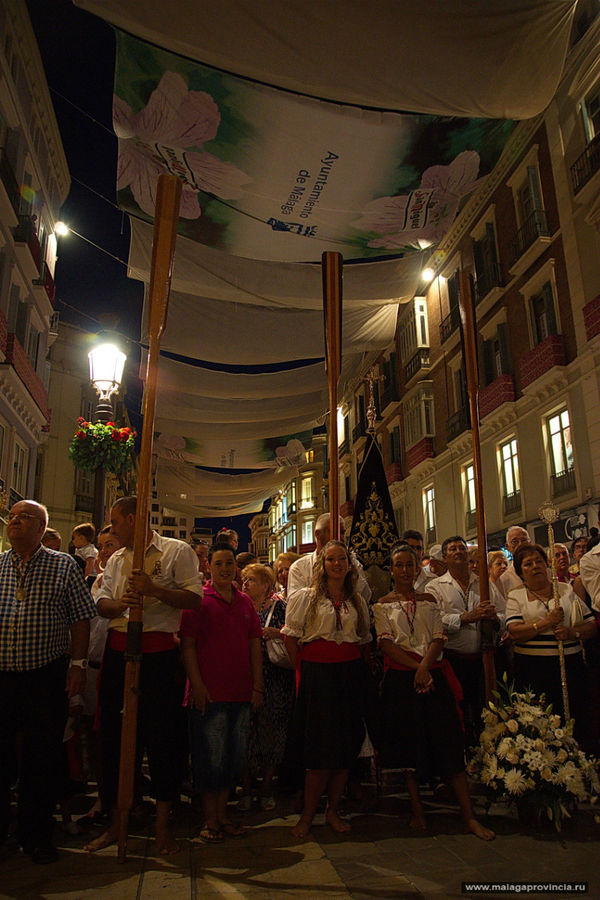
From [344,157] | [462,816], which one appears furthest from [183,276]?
[462,816]

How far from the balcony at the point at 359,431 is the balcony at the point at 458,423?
247 inches

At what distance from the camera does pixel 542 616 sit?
15.1ft

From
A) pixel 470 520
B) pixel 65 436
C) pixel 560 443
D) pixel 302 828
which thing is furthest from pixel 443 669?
pixel 65 436

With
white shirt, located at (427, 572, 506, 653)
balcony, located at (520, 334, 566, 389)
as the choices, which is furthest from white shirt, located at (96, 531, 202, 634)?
balcony, located at (520, 334, 566, 389)

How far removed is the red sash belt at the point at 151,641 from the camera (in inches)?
158

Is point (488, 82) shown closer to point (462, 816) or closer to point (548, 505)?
point (548, 505)

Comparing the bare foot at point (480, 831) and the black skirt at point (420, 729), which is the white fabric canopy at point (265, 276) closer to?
the black skirt at point (420, 729)

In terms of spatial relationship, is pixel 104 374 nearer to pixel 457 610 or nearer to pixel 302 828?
pixel 457 610

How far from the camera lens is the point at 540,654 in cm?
466

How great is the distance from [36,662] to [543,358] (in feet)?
46.2

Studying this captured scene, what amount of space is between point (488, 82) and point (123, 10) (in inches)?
148

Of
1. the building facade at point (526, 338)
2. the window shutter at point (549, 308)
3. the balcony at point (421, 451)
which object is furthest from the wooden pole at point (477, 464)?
the balcony at point (421, 451)

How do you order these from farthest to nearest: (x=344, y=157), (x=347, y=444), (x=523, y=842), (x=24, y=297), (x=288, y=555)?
1. (x=347, y=444)
2. (x=24, y=297)
3. (x=344, y=157)
4. (x=288, y=555)
5. (x=523, y=842)

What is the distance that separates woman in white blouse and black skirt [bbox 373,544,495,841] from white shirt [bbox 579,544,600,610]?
1341 millimetres
